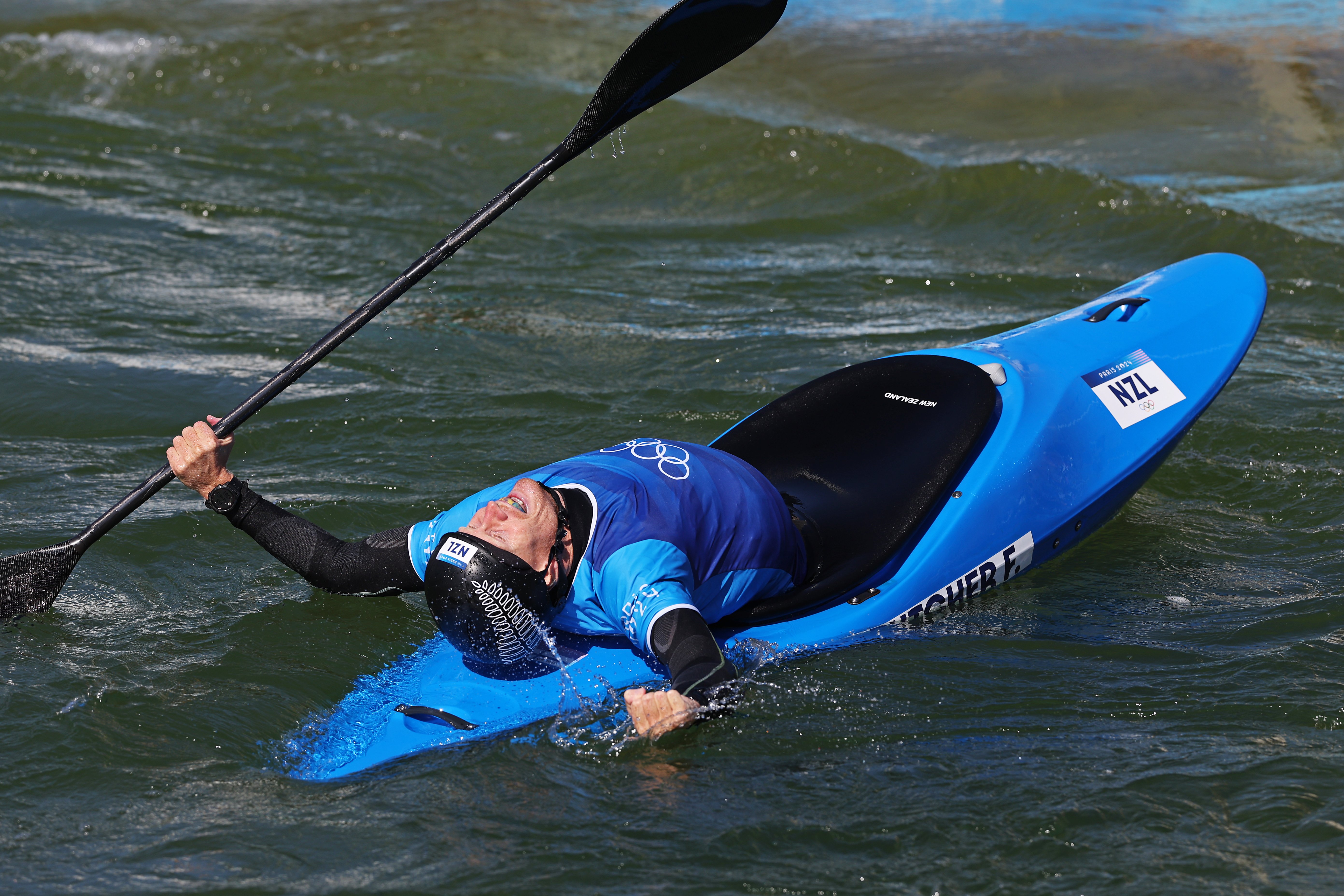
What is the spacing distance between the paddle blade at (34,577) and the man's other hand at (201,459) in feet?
1.80

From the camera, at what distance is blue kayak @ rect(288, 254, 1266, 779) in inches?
128

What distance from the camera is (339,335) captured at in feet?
12.2

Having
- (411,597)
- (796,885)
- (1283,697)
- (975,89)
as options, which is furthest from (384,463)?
(975,89)

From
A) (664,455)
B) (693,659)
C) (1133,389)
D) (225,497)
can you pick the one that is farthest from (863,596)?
(225,497)

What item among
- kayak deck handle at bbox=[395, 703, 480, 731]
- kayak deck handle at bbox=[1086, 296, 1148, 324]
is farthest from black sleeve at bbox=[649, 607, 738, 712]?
kayak deck handle at bbox=[1086, 296, 1148, 324]

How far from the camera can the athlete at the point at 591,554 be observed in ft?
9.61

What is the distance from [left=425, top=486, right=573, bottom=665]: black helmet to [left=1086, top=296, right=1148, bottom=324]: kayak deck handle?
248cm

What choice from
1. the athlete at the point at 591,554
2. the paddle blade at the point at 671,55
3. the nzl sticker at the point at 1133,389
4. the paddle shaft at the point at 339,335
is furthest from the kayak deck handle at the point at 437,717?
the nzl sticker at the point at 1133,389

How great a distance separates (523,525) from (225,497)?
936 millimetres

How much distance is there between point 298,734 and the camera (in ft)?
10.6

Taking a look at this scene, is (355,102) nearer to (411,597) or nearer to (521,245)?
(521,245)

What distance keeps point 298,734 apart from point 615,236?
5149mm

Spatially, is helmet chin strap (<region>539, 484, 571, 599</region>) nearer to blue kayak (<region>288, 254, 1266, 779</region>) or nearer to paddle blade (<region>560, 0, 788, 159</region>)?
blue kayak (<region>288, 254, 1266, 779</region>)

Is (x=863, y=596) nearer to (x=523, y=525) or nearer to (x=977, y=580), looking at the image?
(x=977, y=580)
